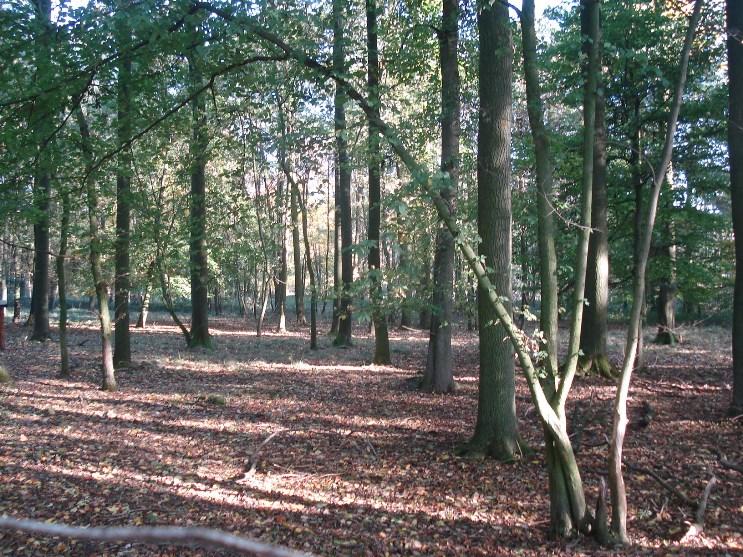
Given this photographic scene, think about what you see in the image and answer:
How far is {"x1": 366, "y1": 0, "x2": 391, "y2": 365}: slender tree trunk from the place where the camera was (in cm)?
482

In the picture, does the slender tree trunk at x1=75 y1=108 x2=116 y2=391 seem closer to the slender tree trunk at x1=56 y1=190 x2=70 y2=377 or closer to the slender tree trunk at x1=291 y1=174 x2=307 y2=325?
the slender tree trunk at x1=56 y1=190 x2=70 y2=377

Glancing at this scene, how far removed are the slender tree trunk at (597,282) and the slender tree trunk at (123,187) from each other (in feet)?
26.3

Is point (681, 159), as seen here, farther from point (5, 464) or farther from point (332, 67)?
point (5, 464)

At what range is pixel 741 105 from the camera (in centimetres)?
767

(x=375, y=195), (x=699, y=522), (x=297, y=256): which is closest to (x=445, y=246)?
(x=375, y=195)

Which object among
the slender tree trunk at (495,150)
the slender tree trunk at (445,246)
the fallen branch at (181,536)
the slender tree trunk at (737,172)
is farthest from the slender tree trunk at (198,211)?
the slender tree trunk at (737,172)

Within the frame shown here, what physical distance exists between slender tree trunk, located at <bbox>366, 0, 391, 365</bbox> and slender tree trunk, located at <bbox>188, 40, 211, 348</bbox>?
80.7 inches

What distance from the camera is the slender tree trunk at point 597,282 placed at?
35.7ft

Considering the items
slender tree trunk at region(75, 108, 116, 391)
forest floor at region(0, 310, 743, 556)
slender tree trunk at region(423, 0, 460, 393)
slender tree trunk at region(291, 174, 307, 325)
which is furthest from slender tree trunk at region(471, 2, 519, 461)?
slender tree trunk at region(291, 174, 307, 325)

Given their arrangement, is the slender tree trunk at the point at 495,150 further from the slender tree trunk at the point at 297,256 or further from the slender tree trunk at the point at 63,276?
the slender tree trunk at the point at 297,256

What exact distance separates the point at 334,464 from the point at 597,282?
7.06m

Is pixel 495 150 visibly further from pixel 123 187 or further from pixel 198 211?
pixel 198 211

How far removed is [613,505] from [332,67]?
4.37m

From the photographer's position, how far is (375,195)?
1349cm
